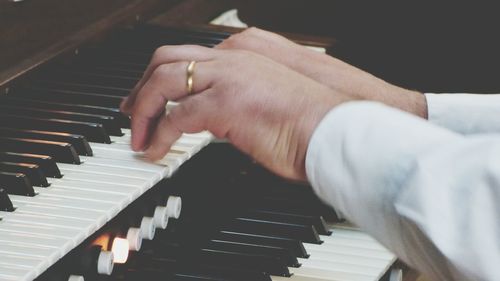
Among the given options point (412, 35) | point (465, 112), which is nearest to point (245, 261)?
point (465, 112)

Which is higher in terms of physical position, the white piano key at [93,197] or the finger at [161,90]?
the finger at [161,90]

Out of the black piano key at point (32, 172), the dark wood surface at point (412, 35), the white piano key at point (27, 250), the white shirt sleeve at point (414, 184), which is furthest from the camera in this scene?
the dark wood surface at point (412, 35)

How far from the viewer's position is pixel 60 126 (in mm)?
1840

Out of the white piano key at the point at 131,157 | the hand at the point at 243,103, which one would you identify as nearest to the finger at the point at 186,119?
the hand at the point at 243,103

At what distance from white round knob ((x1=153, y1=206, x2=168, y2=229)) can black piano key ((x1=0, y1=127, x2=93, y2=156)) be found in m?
0.15

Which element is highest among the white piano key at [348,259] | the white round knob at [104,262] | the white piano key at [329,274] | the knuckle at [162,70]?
the knuckle at [162,70]

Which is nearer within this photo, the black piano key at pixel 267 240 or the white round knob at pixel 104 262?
the white round knob at pixel 104 262

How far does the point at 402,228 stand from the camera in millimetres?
Answer: 1370

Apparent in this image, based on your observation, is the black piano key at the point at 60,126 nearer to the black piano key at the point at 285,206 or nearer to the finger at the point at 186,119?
the finger at the point at 186,119

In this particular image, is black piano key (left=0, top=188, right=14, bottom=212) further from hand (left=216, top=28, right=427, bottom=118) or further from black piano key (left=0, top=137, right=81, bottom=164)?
hand (left=216, top=28, right=427, bottom=118)

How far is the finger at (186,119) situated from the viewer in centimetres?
153

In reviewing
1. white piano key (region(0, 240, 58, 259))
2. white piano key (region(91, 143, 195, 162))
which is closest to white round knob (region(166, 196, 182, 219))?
white piano key (region(91, 143, 195, 162))

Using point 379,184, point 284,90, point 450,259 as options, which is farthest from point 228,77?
point 450,259

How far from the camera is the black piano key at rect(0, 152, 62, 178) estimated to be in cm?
170
